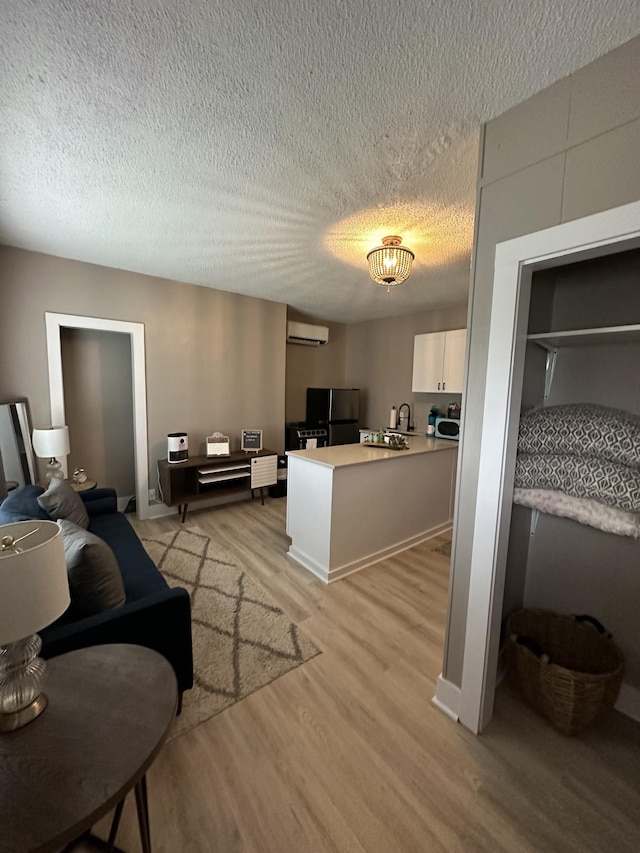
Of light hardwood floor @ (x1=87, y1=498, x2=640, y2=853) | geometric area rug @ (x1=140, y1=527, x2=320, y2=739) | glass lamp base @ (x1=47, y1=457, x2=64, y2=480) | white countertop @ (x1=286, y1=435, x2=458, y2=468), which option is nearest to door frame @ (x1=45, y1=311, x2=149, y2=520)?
glass lamp base @ (x1=47, y1=457, x2=64, y2=480)

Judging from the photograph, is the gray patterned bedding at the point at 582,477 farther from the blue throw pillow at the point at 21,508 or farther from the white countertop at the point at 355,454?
the blue throw pillow at the point at 21,508

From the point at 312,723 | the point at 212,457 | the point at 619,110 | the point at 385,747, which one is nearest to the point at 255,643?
the point at 312,723

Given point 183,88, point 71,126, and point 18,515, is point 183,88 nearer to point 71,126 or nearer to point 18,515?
point 71,126

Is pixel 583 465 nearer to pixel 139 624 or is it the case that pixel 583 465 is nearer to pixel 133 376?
pixel 139 624

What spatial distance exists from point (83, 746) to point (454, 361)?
14.2 ft

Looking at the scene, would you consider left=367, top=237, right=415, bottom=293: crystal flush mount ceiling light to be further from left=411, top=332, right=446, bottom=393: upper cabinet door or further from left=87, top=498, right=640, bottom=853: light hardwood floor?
left=87, top=498, right=640, bottom=853: light hardwood floor

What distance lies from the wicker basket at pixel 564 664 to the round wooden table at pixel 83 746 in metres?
1.54

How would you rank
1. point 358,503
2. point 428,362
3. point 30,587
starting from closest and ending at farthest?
1. point 30,587
2. point 358,503
3. point 428,362

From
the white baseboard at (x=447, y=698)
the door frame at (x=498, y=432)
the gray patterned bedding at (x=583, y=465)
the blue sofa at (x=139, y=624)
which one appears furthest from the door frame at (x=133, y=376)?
the gray patterned bedding at (x=583, y=465)

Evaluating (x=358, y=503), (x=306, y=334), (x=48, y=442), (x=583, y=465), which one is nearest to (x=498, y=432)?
(x=583, y=465)

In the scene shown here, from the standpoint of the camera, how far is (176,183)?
182 centimetres

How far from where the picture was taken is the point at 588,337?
1.43 metres

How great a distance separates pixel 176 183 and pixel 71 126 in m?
0.49

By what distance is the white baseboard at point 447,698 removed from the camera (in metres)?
1.54
